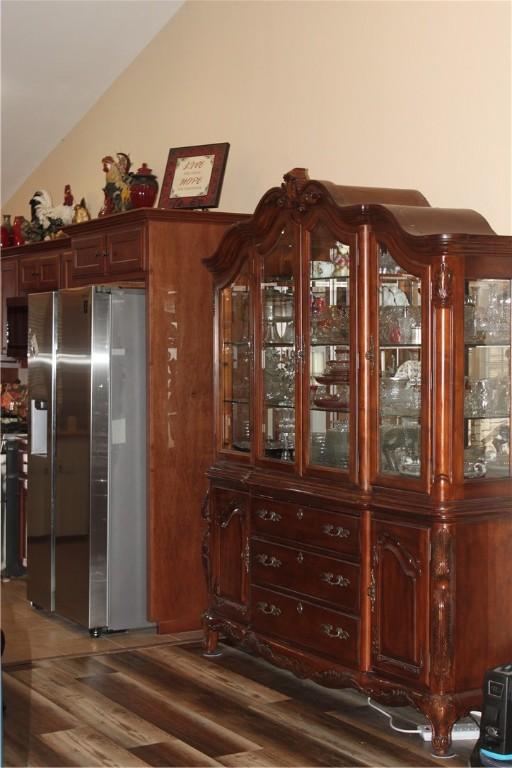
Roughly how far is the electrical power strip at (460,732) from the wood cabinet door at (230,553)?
1095 mm

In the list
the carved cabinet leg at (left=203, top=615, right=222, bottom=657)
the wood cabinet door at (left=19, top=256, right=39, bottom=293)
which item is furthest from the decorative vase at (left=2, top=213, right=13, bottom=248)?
the carved cabinet leg at (left=203, top=615, right=222, bottom=657)

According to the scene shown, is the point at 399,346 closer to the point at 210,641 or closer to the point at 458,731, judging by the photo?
the point at 458,731

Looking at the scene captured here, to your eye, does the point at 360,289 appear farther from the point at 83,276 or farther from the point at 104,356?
the point at 83,276

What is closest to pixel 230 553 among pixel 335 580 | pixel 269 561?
pixel 269 561

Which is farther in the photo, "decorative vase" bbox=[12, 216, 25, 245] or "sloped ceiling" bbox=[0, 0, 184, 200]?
"decorative vase" bbox=[12, 216, 25, 245]

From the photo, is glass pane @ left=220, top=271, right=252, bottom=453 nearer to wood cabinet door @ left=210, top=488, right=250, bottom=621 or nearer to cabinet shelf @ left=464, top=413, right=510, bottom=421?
wood cabinet door @ left=210, top=488, right=250, bottom=621

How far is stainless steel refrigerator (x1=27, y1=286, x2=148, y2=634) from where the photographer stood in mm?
→ 5238

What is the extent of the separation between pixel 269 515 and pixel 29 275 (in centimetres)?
348

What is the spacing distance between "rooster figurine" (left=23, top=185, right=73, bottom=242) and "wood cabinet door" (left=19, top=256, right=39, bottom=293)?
16 centimetres

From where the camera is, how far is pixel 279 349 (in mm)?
4457

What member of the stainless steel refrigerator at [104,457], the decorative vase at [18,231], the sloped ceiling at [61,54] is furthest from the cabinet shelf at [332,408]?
the decorative vase at [18,231]

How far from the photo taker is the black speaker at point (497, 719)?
11.1ft

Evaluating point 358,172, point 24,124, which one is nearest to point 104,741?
point 358,172

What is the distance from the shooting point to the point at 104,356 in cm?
523
